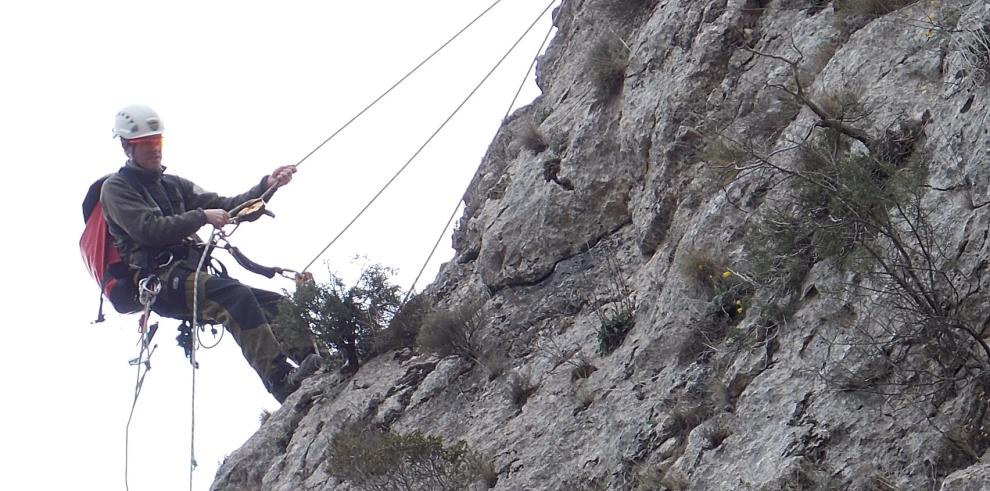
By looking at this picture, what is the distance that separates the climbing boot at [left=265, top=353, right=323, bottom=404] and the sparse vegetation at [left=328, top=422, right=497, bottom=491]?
7.94ft

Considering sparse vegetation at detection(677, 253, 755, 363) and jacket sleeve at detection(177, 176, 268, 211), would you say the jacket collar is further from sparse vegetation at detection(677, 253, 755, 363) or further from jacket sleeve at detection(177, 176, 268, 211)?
sparse vegetation at detection(677, 253, 755, 363)

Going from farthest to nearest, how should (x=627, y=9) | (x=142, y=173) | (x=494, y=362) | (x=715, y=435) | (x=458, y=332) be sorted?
(x=142, y=173) < (x=627, y=9) < (x=458, y=332) < (x=494, y=362) < (x=715, y=435)

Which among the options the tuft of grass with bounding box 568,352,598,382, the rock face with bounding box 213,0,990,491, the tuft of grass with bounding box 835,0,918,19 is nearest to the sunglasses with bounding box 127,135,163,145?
the rock face with bounding box 213,0,990,491

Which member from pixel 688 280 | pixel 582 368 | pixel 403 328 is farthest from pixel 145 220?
pixel 688 280

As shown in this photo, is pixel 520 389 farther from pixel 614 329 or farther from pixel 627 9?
pixel 627 9

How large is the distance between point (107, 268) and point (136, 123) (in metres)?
1.41

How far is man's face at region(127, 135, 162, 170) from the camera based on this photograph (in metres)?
12.5

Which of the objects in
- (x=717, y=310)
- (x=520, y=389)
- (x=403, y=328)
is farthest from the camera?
(x=403, y=328)

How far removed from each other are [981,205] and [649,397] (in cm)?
241

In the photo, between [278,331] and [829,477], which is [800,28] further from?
[278,331]

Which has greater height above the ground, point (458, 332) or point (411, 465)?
point (458, 332)

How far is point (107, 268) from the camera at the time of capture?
40.6 ft

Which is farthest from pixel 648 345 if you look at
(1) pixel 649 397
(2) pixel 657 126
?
(2) pixel 657 126

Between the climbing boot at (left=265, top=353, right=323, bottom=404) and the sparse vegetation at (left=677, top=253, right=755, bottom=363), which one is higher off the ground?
the climbing boot at (left=265, top=353, right=323, bottom=404)
